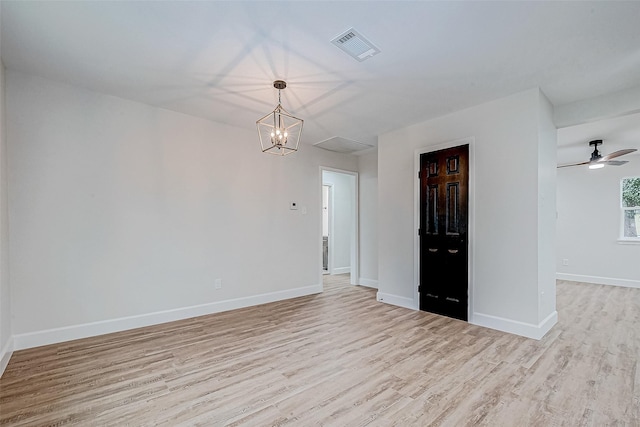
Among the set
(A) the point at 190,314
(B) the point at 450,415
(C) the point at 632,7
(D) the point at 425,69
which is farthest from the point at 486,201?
(A) the point at 190,314

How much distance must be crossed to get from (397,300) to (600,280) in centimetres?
471

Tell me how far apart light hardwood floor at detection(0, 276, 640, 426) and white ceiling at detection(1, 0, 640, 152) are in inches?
103

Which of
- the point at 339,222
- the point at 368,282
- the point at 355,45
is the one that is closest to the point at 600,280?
the point at 368,282

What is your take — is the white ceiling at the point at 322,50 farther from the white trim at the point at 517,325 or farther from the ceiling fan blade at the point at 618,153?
the white trim at the point at 517,325

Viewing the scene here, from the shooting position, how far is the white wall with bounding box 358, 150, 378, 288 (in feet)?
18.5

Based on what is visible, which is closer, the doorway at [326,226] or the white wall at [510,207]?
the white wall at [510,207]

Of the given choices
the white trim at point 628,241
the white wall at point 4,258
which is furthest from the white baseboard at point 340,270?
the white trim at point 628,241

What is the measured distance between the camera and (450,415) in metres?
1.87

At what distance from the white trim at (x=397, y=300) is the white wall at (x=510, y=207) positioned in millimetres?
820

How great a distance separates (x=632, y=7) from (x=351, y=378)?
320cm

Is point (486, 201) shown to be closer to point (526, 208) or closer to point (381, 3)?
point (526, 208)

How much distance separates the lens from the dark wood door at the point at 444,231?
12.0 feet

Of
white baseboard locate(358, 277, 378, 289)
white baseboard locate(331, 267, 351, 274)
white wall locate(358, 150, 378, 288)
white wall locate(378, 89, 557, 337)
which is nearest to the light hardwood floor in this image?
white wall locate(378, 89, 557, 337)

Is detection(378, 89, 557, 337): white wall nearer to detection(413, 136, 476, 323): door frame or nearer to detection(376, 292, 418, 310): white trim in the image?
detection(413, 136, 476, 323): door frame
